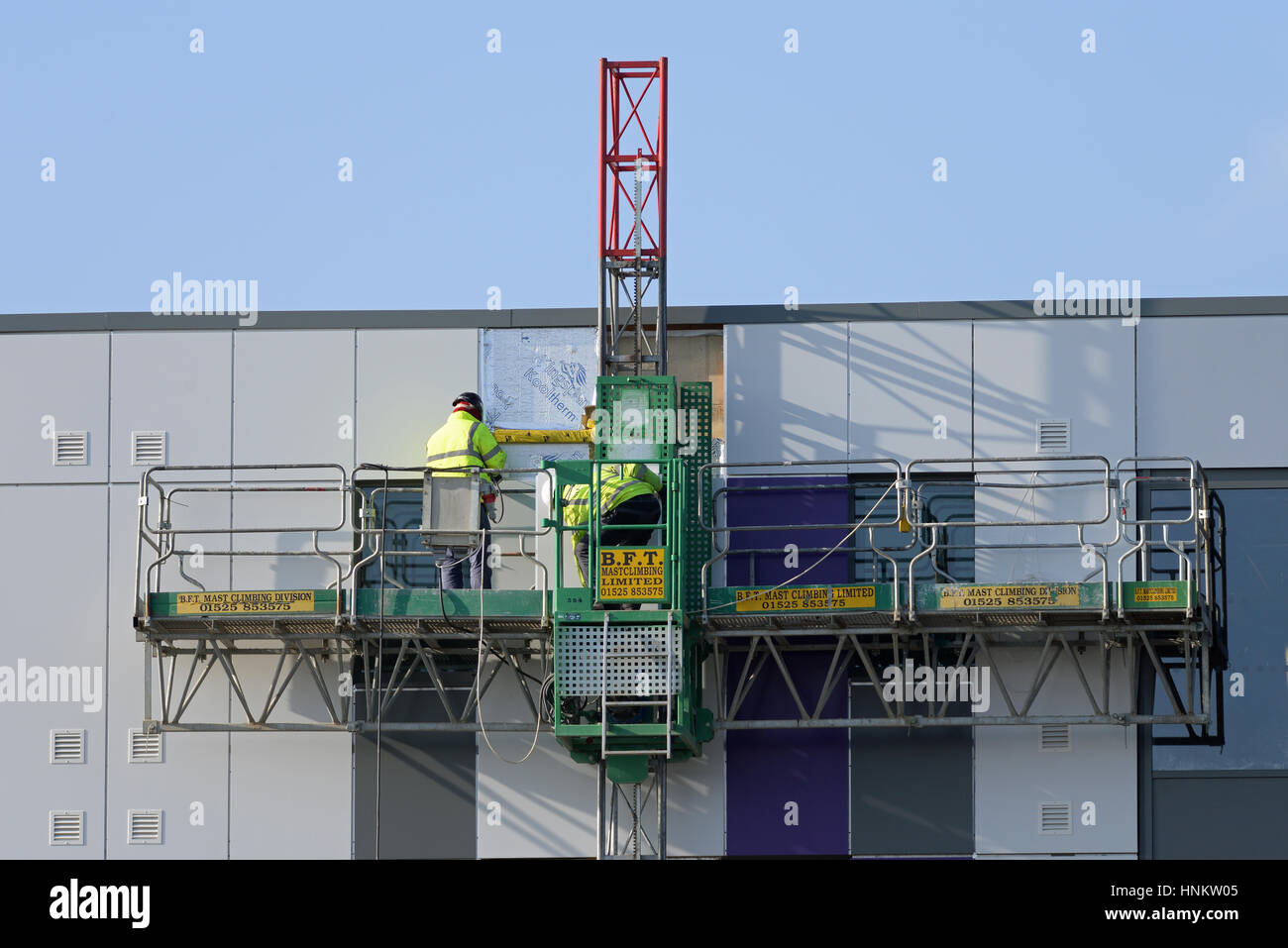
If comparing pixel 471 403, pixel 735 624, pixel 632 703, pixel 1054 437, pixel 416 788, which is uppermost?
pixel 471 403

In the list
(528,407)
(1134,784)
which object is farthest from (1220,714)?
(528,407)

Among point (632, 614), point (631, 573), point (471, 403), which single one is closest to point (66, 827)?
point (471, 403)

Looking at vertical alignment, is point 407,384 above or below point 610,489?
above

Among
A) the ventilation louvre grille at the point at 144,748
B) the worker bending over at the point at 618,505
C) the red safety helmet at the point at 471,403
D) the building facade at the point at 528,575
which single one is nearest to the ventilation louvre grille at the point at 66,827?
the building facade at the point at 528,575

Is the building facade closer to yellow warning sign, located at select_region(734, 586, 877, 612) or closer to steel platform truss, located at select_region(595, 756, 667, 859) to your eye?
steel platform truss, located at select_region(595, 756, 667, 859)

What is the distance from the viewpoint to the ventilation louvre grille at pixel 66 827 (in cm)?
2308

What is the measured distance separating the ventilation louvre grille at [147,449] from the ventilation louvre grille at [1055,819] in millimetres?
10428

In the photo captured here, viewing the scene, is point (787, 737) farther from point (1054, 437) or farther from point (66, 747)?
point (66, 747)

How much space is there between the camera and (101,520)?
23.7 metres

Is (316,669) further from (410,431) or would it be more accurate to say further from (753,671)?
(753,671)

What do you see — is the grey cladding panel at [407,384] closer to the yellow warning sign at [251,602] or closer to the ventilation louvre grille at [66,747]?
the yellow warning sign at [251,602]

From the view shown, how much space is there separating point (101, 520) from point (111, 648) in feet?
4.77

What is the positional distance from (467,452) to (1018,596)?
5.93 metres

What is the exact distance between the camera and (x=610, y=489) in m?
21.7
